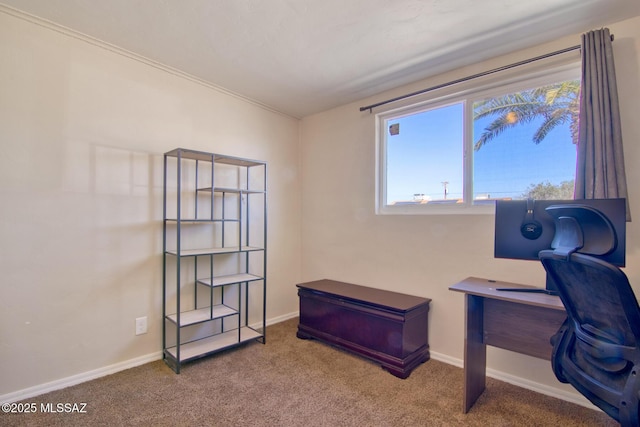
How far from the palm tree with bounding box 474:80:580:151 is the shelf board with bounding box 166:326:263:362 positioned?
2.55 meters

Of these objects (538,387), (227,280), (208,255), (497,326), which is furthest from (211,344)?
(538,387)

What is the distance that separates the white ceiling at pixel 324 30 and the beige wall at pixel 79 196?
9.0 inches

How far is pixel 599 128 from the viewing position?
1.79 m

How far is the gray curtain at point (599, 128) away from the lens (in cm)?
175

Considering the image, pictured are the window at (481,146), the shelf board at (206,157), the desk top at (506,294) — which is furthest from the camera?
the shelf board at (206,157)

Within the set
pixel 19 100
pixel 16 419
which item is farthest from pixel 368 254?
pixel 19 100

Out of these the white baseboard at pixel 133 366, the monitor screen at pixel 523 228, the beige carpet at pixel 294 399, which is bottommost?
the beige carpet at pixel 294 399

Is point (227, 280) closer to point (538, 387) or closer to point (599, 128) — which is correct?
point (538, 387)

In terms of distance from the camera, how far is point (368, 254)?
3.05 m

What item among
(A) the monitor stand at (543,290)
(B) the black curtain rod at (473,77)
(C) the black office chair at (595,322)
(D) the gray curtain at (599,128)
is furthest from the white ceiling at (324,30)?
(A) the monitor stand at (543,290)

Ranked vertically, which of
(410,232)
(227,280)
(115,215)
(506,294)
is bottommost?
(227,280)

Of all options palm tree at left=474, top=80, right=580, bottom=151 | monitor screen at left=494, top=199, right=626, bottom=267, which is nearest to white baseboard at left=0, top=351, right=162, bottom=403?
monitor screen at left=494, top=199, right=626, bottom=267

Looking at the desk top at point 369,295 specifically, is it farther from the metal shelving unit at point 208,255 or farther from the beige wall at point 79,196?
the beige wall at point 79,196

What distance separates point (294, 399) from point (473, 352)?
118 centimetres
